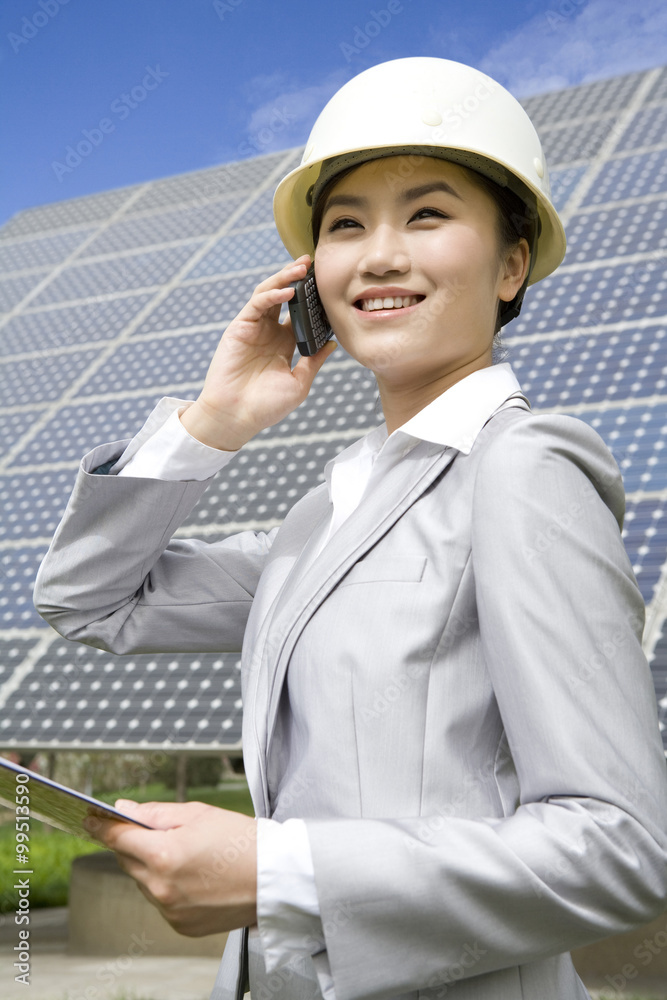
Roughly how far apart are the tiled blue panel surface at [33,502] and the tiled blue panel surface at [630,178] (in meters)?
5.62

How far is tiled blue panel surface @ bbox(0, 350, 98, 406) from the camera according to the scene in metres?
10.4

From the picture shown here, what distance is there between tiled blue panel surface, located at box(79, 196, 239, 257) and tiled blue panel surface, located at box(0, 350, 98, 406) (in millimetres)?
2855

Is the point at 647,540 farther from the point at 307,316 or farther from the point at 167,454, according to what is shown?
the point at 167,454

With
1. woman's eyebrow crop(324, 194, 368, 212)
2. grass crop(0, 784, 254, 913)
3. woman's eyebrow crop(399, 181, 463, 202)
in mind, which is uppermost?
woman's eyebrow crop(399, 181, 463, 202)

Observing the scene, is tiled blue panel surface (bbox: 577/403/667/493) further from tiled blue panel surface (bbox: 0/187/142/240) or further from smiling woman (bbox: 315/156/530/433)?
tiled blue panel surface (bbox: 0/187/142/240)

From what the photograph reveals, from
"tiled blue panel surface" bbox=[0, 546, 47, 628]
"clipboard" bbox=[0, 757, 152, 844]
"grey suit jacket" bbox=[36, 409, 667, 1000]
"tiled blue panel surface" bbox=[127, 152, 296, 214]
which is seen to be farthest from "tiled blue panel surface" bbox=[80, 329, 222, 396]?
"clipboard" bbox=[0, 757, 152, 844]

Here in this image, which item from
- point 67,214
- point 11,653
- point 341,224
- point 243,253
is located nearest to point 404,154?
point 341,224

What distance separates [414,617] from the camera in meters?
1.51

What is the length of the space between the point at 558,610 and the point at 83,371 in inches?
379

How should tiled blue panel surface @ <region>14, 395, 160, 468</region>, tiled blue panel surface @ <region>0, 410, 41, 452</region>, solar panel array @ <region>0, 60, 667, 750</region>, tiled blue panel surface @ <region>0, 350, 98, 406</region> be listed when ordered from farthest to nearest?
tiled blue panel surface @ <region>0, 350, 98, 406</region> → tiled blue panel surface @ <region>0, 410, 41, 452</region> → tiled blue panel surface @ <region>14, 395, 160, 468</region> → solar panel array @ <region>0, 60, 667, 750</region>

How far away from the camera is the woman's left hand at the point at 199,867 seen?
1264 millimetres

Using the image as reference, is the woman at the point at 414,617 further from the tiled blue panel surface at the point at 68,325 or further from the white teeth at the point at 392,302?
the tiled blue panel surface at the point at 68,325

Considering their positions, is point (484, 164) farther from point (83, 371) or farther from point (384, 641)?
point (83, 371)

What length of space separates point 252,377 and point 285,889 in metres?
1.28
